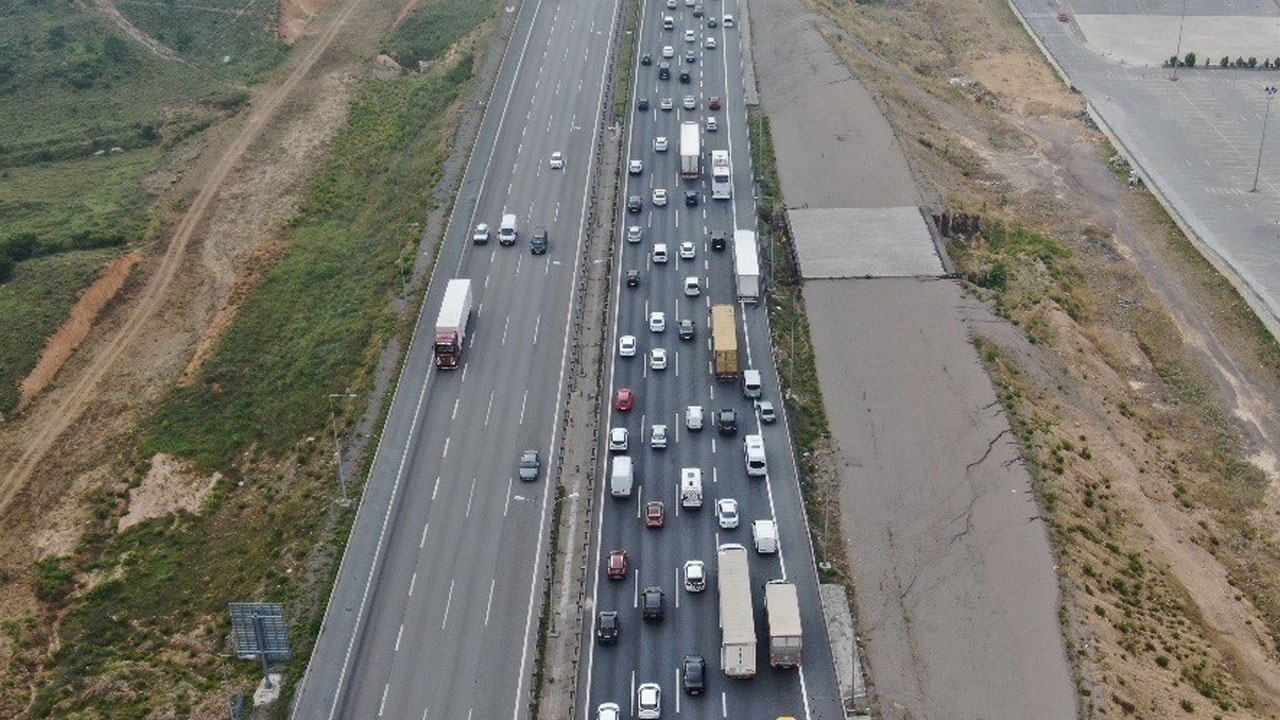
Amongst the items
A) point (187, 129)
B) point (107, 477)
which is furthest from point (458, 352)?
point (187, 129)

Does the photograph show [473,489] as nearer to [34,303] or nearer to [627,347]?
[627,347]

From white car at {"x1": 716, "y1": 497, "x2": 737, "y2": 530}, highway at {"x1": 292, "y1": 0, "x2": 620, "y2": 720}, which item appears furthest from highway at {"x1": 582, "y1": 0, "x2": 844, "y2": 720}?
highway at {"x1": 292, "y1": 0, "x2": 620, "y2": 720}

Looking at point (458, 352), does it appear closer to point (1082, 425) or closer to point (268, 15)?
point (1082, 425)

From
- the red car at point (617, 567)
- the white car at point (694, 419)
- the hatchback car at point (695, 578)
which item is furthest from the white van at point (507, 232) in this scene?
the hatchback car at point (695, 578)

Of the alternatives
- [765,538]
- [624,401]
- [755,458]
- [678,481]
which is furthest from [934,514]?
[624,401]

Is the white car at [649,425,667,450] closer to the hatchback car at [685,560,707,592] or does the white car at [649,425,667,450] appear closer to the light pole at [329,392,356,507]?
the hatchback car at [685,560,707,592]

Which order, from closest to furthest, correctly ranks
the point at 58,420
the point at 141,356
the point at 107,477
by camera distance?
the point at 107,477 < the point at 58,420 < the point at 141,356
